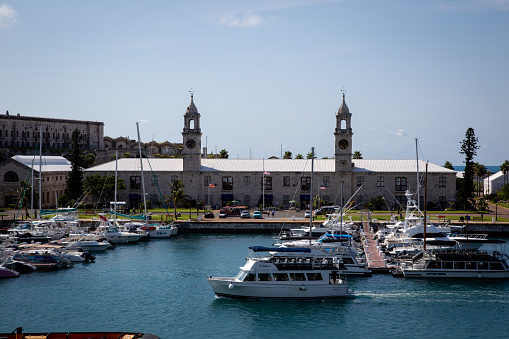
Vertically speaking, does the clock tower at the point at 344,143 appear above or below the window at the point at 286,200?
above

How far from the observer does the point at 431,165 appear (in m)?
94.5

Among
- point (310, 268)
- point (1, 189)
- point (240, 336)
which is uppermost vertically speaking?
point (1, 189)

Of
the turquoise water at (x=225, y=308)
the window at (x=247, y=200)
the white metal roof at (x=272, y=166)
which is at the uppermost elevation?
the white metal roof at (x=272, y=166)

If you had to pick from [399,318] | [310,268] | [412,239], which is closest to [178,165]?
[412,239]

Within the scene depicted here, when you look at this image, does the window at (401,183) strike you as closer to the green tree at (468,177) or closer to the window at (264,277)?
the green tree at (468,177)

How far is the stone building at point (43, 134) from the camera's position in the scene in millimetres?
134750

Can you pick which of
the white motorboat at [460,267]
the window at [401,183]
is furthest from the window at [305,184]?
the white motorboat at [460,267]

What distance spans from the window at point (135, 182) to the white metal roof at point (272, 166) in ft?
4.54

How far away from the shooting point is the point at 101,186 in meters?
89.5

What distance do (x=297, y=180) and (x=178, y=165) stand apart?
1852cm

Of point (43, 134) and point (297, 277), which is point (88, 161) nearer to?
point (43, 134)

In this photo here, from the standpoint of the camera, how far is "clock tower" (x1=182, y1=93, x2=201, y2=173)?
92125 millimetres

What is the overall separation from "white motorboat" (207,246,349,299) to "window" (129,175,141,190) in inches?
2081

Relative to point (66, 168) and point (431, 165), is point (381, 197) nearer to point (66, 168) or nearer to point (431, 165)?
point (431, 165)
